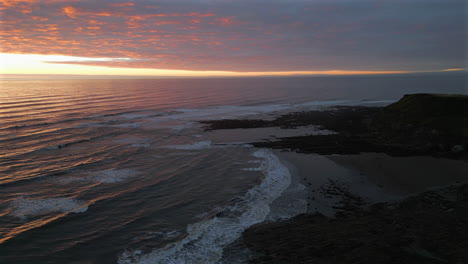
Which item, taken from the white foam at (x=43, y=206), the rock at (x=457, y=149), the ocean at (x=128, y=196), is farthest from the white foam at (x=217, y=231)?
the rock at (x=457, y=149)

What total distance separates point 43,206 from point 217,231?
406 inches

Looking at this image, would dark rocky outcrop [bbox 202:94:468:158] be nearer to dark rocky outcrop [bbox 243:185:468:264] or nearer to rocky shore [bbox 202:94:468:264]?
rocky shore [bbox 202:94:468:264]

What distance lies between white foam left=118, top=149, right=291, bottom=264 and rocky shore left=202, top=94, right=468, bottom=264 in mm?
992

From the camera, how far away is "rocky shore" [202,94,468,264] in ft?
36.3

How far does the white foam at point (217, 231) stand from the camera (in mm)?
11961

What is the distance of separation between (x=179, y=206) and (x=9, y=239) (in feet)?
25.4

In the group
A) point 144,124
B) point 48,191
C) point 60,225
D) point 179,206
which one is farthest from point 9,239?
point 144,124

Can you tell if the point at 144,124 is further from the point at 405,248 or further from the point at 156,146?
the point at 405,248

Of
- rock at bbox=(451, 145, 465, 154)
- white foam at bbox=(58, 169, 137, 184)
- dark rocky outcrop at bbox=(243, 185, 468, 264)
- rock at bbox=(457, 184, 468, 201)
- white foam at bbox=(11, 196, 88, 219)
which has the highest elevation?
rock at bbox=(451, 145, 465, 154)

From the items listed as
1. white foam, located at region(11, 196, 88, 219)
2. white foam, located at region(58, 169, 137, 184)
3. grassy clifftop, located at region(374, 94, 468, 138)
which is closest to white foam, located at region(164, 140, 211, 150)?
white foam, located at region(58, 169, 137, 184)

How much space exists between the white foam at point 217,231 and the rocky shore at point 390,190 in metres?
0.99

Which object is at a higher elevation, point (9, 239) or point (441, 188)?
point (441, 188)

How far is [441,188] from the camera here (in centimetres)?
1822

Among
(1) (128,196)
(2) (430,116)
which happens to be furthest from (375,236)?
(2) (430,116)
